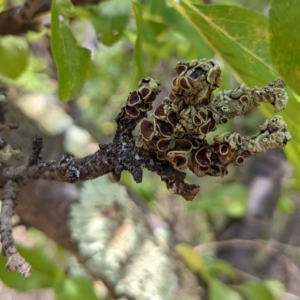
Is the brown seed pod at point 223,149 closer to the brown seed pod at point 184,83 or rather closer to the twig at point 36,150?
the brown seed pod at point 184,83

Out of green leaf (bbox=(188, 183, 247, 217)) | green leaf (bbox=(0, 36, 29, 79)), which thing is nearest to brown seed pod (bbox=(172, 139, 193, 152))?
green leaf (bbox=(0, 36, 29, 79))

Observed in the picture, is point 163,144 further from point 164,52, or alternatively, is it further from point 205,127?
point 164,52

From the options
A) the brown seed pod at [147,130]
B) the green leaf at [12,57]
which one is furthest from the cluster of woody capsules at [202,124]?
the green leaf at [12,57]

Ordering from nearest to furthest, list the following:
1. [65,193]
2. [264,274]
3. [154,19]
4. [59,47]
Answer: [59,47], [65,193], [154,19], [264,274]

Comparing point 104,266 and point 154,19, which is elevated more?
point 154,19

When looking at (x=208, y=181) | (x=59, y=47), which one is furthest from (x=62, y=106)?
(x=208, y=181)

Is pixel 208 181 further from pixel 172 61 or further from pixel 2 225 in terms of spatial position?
pixel 2 225

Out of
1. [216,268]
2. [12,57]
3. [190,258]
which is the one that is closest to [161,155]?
[12,57]
